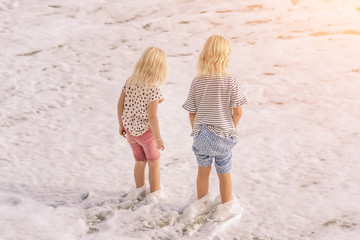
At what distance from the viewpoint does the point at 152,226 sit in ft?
15.3

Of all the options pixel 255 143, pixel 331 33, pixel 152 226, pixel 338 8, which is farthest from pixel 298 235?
pixel 338 8

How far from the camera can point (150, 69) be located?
4.84 meters

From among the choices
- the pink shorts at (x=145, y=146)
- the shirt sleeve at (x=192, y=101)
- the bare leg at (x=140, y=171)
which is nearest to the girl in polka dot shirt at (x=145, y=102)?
the pink shorts at (x=145, y=146)

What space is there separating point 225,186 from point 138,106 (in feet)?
3.83

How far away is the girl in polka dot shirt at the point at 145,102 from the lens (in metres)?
4.83

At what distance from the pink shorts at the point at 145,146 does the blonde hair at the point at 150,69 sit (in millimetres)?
496

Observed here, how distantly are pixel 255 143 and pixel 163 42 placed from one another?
5499 millimetres

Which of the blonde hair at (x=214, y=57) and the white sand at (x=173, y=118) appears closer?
the blonde hair at (x=214, y=57)

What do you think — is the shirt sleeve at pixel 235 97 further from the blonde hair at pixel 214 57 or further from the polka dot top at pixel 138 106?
the polka dot top at pixel 138 106

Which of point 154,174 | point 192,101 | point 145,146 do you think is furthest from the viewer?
point 154,174

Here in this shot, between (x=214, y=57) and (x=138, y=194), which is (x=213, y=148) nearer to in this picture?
(x=214, y=57)

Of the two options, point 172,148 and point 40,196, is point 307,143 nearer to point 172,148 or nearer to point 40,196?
point 172,148

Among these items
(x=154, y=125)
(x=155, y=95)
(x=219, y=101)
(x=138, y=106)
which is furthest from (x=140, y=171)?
(x=219, y=101)

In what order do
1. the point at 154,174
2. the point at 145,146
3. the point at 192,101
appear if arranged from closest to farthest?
the point at 192,101, the point at 145,146, the point at 154,174
